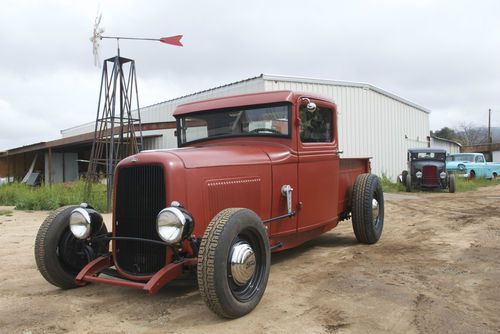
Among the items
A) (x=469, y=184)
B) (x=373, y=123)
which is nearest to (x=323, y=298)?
(x=373, y=123)

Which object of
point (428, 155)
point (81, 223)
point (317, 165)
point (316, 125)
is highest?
point (316, 125)

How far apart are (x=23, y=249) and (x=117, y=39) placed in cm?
603

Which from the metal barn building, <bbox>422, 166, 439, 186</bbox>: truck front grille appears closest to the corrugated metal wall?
the metal barn building

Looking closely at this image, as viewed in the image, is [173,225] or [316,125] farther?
[316,125]

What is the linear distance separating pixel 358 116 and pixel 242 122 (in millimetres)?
15037

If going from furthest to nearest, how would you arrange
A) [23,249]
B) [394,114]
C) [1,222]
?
1. [394,114]
2. [1,222]
3. [23,249]

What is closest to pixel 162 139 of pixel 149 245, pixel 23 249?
pixel 23 249

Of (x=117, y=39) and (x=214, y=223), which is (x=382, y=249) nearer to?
(x=214, y=223)

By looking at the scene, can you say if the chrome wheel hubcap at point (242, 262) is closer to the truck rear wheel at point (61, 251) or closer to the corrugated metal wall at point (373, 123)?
the truck rear wheel at point (61, 251)

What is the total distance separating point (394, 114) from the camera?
73.1 ft

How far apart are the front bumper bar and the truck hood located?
0.84 m

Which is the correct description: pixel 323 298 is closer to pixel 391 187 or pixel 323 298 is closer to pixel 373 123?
pixel 391 187

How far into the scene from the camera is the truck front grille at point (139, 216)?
12.8 ft

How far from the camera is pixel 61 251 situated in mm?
4410
